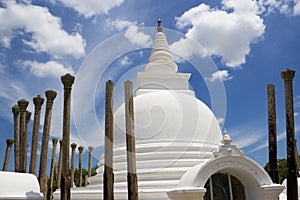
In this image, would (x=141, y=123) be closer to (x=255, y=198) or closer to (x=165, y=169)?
(x=165, y=169)

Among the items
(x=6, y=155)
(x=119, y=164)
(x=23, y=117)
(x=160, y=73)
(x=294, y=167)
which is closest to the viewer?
(x=294, y=167)

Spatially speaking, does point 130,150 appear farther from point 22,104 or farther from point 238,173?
point 22,104

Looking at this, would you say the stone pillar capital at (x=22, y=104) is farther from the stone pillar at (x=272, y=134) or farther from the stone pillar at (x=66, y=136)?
the stone pillar at (x=272, y=134)

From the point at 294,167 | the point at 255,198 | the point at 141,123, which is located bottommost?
the point at 255,198

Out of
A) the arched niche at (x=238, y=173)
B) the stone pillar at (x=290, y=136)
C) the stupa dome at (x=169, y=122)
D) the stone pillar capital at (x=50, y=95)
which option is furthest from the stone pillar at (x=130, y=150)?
the stone pillar at (x=290, y=136)

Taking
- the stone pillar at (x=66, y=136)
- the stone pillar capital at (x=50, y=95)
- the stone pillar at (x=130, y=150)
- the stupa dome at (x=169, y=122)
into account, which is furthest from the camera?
the stupa dome at (x=169, y=122)

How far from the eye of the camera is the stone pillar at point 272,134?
1383cm

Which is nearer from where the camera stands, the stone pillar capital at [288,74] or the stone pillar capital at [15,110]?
the stone pillar capital at [288,74]

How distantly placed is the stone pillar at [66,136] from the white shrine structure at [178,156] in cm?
331

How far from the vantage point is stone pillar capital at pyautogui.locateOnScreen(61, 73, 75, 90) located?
590 inches

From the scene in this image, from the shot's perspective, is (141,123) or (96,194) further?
(141,123)

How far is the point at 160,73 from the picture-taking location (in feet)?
84.6

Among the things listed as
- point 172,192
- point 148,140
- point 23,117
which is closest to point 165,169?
point 148,140

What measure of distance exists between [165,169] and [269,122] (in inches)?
230
